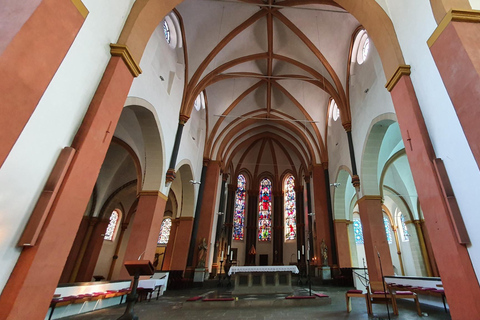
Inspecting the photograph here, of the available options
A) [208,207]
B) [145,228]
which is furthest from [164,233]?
[145,228]

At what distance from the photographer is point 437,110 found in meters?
4.09

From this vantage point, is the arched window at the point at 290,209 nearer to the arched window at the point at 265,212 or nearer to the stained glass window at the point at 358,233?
the arched window at the point at 265,212

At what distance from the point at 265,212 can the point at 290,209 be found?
2.38 m

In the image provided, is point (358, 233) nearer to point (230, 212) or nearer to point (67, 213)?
point (230, 212)

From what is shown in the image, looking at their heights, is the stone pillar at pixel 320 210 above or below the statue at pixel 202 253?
above

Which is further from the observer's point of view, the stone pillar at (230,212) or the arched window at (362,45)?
the stone pillar at (230,212)

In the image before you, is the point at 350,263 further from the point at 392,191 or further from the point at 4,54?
the point at 4,54

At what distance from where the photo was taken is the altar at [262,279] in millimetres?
8430

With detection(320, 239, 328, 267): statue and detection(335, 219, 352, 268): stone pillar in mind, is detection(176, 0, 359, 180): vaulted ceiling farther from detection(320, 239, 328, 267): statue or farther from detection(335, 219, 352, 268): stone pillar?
detection(320, 239, 328, 267): statue

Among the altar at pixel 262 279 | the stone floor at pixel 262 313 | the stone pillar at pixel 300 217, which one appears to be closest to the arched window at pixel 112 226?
the altar at pixel 262 279

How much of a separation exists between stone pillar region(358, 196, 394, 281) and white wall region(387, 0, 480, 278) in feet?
16.2

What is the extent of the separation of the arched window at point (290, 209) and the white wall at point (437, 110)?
1773cm

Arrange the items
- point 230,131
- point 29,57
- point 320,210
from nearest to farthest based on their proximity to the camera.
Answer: point 29,57 < point 320,210 < point 230,131

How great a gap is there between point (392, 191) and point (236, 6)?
47.2 feet
